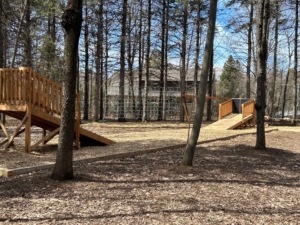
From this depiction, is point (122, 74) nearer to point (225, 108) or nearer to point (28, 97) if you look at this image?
point (225, 108)

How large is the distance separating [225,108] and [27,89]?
13.4m

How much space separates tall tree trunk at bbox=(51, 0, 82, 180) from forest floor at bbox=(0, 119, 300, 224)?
317 millimetres

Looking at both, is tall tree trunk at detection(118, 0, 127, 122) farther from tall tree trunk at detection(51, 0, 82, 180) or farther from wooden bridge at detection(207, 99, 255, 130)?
tall tree trunk at detection(51, 0, 82, 180)

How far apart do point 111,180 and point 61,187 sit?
81 cm

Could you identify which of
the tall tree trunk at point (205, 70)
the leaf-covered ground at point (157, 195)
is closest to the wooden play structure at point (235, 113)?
the tall tree trunk at point (205, 70)

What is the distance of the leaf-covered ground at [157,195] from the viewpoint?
322cm

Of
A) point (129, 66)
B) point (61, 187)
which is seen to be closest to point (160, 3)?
point (129, 66)

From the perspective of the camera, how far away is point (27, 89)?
22.5 ft

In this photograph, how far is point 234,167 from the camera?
5949 millimetres

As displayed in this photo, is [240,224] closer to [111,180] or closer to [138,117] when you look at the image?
[111,180]

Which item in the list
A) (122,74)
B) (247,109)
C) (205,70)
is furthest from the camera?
(122,74)

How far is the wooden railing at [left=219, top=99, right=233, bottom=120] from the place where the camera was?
57.3ft

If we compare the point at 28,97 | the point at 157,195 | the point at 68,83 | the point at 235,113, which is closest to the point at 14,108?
the point at 28,97

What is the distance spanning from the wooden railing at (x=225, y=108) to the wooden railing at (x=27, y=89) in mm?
11788
